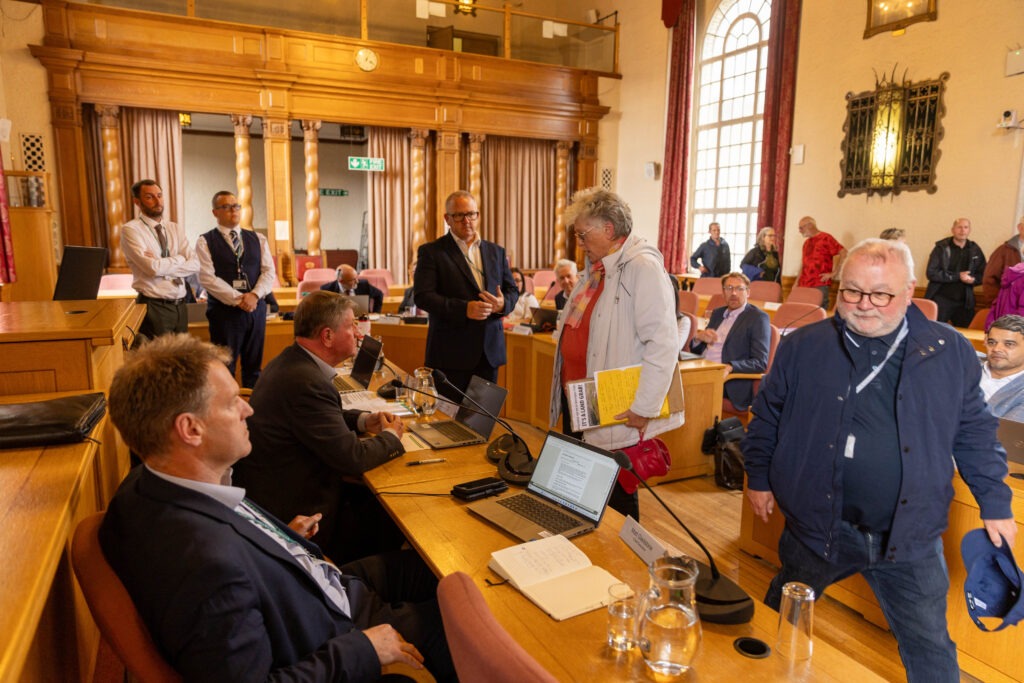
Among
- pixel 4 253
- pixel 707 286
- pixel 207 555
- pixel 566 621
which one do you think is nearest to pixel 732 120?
pixel 707 286

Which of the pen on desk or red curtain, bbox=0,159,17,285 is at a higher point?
red curtain, bbox=0,159,17,285

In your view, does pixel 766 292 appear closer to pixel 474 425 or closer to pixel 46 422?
pixel 474 425

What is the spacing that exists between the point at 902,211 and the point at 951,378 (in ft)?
21.9

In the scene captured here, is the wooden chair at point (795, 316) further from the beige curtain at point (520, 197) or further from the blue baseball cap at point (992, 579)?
the beige curtain at point (520, 197)

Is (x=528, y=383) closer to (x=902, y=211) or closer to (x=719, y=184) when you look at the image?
(x=902, y=211)

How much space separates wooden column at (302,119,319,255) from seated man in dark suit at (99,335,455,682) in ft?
28.9

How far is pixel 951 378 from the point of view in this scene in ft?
5.63

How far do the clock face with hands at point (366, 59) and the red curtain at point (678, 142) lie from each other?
4.45 meters

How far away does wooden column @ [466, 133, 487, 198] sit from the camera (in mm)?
10484

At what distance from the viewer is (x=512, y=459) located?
2.13m

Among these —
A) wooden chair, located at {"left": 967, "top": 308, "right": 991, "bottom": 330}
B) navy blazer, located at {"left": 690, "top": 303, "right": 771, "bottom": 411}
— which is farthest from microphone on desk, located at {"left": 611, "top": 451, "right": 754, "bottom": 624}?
wooden chair, located at {"left": 967, "top": 308, "right": 991, "bottom": 330}

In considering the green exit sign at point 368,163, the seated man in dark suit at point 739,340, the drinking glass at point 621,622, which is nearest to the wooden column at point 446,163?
the green exit sign at point 368,163

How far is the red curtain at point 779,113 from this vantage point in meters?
8.50

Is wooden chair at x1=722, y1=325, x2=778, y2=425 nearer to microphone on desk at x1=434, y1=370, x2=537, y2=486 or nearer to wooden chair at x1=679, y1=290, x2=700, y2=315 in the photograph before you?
wooden chair at x1=679, y1=290, x2=700, y2=315
